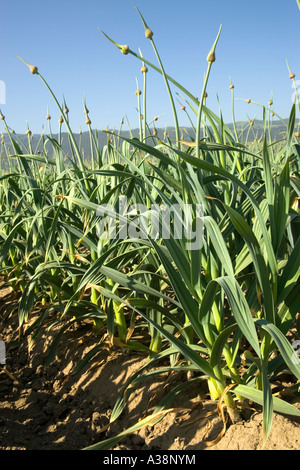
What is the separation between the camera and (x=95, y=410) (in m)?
1.38

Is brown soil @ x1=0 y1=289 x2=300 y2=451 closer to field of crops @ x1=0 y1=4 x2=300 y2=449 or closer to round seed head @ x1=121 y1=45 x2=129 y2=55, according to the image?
field of crops @ x1=0 y1=4 x2=300 y2=449

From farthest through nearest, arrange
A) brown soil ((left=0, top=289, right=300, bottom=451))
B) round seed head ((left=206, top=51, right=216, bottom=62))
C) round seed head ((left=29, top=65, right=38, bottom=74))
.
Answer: round seed head ((left=29, top=65, right=38, bottom=74))
brown soil ((left=0, top=289, right=300, bottom=451))
round seed head ((left=206, top=51, right=216, bottom=62))

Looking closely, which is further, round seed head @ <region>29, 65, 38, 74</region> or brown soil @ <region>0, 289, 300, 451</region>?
round seed head @ <region>29, 65, 38, 74</region>

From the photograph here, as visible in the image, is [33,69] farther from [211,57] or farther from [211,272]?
[211,272]

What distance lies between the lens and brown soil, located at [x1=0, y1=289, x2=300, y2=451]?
3.36 feet

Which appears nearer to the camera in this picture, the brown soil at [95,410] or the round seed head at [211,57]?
the round seed head at [211,57]

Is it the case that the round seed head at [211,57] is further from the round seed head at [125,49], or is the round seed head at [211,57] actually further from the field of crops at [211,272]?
the round seed head at [125,49]

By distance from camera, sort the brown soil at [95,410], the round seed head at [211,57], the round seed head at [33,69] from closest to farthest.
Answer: the round seed head at [211,57]
the brown soil at [95,410]
the round seed head at [33,69]

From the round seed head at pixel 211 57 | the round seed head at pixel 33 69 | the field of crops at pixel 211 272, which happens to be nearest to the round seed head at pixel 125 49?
the field of crops at pixel 211 272

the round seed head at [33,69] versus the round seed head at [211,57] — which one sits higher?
the round seed head at [33,69]

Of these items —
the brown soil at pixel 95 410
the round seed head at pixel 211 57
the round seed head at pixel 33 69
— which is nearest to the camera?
the round seed head at pixel 211 57

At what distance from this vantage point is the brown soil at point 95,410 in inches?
40.3

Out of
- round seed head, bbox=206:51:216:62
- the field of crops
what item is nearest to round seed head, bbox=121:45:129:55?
the field of crops

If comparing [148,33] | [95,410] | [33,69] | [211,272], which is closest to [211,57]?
[148,33]
